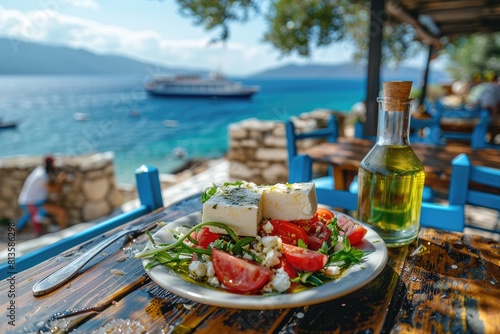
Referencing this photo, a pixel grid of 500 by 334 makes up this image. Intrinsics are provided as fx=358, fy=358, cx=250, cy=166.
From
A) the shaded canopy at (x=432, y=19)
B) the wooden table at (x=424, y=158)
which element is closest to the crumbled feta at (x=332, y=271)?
the wooden table at (x=424, y=158)

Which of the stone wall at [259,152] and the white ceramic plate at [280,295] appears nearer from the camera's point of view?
the white ceramic plate at [280,295]

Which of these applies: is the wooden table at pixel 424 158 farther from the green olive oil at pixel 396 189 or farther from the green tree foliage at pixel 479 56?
the green tree foliage at pixel 479 56

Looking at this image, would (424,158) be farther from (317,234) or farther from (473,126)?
(473,126)

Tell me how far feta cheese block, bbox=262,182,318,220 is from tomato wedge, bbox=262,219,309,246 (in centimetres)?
2

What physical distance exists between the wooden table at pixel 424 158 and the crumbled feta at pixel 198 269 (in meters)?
1.59

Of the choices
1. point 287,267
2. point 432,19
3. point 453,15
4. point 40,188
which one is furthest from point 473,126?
point 40,188

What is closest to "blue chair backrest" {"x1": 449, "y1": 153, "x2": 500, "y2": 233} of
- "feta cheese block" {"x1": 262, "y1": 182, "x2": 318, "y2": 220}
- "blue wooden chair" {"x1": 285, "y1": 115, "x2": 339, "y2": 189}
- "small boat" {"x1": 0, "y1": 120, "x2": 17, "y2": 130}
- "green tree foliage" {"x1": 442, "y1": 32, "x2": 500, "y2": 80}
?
"feta cheese block" {"x1": 262, "y1": 182, "x2": 318, "y2": 220}

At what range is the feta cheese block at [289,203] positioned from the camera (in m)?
0.74

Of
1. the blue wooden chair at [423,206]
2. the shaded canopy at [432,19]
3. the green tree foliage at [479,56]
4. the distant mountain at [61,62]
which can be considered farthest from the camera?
the green tree foliage at [479,56]

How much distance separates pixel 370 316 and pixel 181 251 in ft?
1.19

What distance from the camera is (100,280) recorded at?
2.20 feet

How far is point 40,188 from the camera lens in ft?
13.8

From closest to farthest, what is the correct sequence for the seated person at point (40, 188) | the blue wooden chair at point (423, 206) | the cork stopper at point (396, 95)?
the cork stopper at point (396, 95), the blue wooden chair at point (423, 206), the seated person at point (40, 188)

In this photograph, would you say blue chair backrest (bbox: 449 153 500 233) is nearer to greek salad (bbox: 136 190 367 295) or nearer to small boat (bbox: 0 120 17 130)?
greek salad (bbox: 136 190 367 295)
